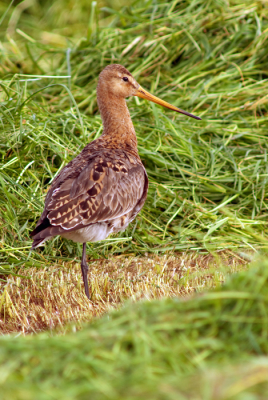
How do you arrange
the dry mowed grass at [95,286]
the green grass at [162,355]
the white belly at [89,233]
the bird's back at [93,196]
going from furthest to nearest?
the white belly at [89,233] → the bird's back at [93,196] → the dry mowed grass at [95,286] → the green grass at [162,355]

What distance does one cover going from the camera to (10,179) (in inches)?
153

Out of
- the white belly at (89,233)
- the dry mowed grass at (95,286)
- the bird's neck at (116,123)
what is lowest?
the dry mowed grass at (95,286)

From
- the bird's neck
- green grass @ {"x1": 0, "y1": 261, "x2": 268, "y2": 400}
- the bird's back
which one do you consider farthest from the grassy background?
the bird's back

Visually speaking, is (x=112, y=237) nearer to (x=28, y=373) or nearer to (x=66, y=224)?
(x=66, y=224)

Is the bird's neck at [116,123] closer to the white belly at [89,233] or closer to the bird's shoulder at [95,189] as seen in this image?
the bird's shoulder at [95,189]

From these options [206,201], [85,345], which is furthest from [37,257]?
[85,345]

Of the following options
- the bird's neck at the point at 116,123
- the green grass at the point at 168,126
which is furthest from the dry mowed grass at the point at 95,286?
the bird's neck at the point at 116,123

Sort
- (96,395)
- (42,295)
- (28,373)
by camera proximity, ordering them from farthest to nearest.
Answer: (42,295) → (28,373) → (96,395)

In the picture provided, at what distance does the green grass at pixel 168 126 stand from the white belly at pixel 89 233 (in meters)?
0.44

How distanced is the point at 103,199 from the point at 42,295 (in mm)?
713

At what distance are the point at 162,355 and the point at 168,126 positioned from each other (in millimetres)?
3330

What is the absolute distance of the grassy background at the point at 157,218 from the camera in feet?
5.23

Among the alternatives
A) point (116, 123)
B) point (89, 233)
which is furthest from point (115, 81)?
point (89, 233)

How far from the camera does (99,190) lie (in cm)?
347
